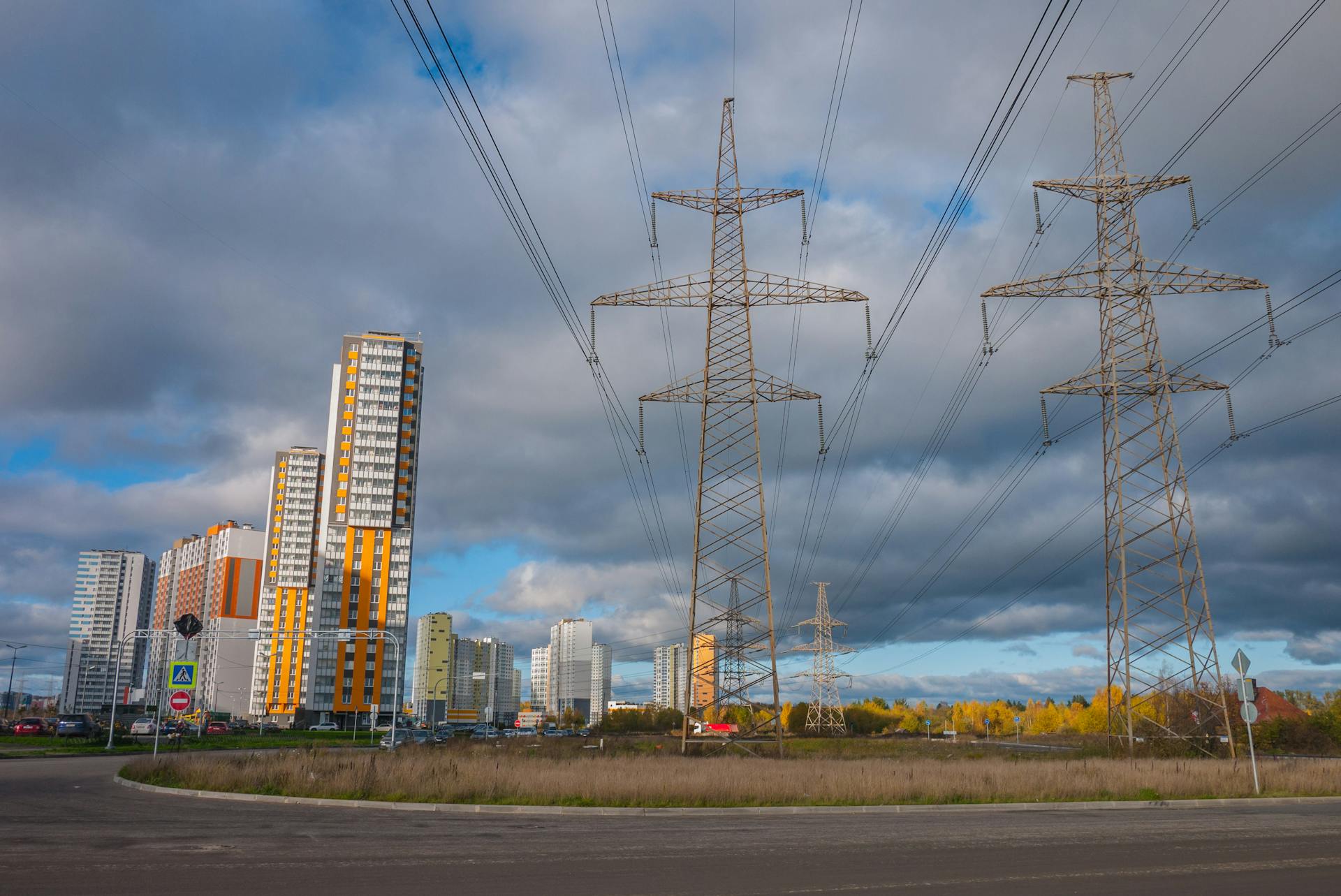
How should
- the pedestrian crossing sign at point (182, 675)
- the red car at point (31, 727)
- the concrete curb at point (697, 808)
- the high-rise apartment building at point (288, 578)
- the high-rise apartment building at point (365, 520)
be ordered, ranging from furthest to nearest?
the high-rise apartment building at point (288, 578) → the high-rise apartment building at point (365, 520) → the red car at point (31, 727) → the pedestrian crossing sign at point (182, 675) → the concrete curb at point (697, 808)

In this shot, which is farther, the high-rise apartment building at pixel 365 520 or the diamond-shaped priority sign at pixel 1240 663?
the high-rise apartment building at pixel 365 520

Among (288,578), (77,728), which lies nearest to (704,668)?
(77,728)

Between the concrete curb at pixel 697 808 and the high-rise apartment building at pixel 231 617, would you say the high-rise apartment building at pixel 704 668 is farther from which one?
the high-rise apartment building at pixel 231 617

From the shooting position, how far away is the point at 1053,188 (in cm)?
3659

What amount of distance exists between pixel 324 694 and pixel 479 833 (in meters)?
119

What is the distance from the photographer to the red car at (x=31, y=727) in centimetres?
7006

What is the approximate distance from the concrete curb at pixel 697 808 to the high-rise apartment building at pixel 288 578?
107994 mm

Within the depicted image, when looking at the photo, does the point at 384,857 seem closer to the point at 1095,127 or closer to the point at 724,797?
the point at 724,797

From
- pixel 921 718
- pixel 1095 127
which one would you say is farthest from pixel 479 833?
pixel 921 718

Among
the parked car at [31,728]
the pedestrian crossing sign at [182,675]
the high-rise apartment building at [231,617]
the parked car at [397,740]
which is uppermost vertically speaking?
the high-rise apartment building at [231,617]

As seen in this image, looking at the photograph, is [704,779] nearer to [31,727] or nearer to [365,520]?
[31,727]

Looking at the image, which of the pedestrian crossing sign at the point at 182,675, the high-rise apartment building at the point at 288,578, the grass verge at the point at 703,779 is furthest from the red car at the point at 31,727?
the high-rise apartment building at the point at 288,578

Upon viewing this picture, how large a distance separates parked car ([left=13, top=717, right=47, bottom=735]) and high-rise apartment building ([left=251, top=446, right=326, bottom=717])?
172ft

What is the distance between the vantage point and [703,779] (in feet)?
85.3
